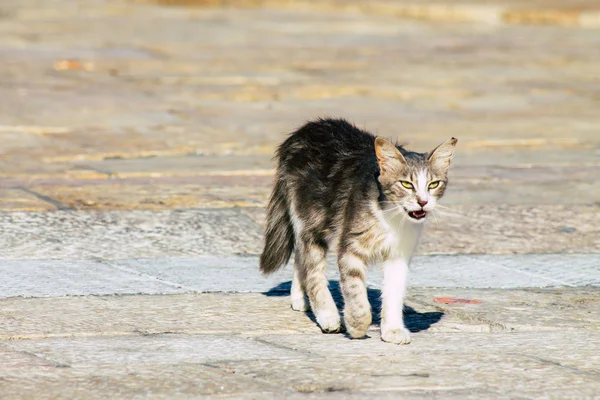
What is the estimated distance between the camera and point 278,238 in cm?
742

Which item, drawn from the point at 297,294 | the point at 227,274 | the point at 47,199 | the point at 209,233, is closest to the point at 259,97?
the point at 47,199

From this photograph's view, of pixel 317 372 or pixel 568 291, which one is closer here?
pixel 317 372

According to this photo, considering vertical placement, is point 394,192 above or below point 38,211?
above

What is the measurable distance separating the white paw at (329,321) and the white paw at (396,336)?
0.32 meters

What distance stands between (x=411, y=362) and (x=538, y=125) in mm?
9849

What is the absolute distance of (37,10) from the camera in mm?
31234

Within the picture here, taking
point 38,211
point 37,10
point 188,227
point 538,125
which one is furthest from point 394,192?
point 37,10

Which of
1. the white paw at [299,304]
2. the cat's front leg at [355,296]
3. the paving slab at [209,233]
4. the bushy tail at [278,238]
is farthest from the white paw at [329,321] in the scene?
the paving slab at [209,233]

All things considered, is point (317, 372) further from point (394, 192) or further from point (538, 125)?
point (538, 125)

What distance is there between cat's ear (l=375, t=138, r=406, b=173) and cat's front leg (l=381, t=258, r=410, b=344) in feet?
1.74

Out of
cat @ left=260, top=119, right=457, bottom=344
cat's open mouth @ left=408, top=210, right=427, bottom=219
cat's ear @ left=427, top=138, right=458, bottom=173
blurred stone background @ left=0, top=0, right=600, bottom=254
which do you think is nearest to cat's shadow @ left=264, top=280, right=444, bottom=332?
cat @ left=260, top=119, right=457, bottom=344

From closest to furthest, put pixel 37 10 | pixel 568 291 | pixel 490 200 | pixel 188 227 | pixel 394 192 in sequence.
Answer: pixel 394 192 → pixel 568 291 → pixel 188 227 → pixel 490 200 → pixel 37 10

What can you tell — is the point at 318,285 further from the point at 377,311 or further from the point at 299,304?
the point at 377,311

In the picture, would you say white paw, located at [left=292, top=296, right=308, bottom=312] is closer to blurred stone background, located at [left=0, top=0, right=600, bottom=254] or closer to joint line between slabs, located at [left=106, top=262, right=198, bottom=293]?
joint line between slabs, located at [left=106, top=262, right=198, bottom=293]
